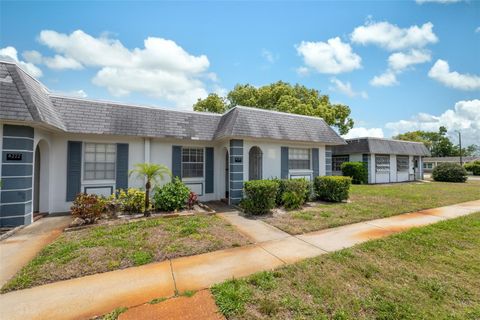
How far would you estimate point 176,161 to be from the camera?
32.9 ft

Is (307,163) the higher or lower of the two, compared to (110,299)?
higher

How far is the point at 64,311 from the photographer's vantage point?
2988 mm

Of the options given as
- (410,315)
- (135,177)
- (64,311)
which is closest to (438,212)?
(410,315)

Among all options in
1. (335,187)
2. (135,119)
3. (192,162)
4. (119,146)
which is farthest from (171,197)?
(335,187)

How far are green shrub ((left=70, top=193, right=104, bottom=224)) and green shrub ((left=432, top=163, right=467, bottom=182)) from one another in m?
30.0

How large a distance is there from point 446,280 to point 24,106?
1085 cm

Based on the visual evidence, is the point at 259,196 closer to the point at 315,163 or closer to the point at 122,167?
the point at 315,163

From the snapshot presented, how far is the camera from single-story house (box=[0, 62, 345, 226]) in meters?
6.34

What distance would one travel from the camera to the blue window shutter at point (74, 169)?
27.2ft

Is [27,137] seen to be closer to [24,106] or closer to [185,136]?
[24,106]

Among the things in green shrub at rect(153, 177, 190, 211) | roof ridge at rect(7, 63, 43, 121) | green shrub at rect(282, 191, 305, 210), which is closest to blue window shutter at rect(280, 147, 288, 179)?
green shrub at rect(282, 191, 305, 210)

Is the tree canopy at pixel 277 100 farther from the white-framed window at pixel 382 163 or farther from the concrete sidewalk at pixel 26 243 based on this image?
the concrete sidewalk at pixel 26 243

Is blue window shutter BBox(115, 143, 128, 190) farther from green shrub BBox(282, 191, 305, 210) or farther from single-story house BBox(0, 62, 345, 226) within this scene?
green shrub BBox(282, 191, 305, 210)

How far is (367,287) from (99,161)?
31.9 ft
